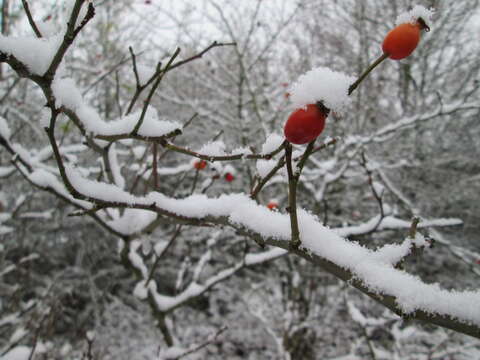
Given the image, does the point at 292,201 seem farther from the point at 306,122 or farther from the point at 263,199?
the point at 263,199

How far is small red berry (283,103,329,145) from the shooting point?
1.65ft

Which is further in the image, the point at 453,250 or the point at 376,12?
the point at 376,12

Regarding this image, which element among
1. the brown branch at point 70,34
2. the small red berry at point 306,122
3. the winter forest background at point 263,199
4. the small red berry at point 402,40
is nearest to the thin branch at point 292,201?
the small red berry at point 306,122

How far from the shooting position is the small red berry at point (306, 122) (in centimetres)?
50

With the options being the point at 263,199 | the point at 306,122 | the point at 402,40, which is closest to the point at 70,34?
the point at 306,122

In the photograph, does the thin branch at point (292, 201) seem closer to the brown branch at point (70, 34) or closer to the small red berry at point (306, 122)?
the small red berry at point (306, 122)

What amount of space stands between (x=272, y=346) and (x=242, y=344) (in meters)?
0.43

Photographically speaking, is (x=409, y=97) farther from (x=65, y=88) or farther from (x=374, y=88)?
(x=65, y=88)

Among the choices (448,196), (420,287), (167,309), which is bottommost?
(420,287)

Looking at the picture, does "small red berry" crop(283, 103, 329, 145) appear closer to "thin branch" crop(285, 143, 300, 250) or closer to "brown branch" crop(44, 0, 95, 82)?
"thin branch" crop(285, 143, 300, 250)

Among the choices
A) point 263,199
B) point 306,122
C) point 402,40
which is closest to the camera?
point 306,122

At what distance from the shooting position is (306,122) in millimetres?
501

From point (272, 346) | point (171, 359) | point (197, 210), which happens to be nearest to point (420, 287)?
point (197, 210)

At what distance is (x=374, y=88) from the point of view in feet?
17.4
